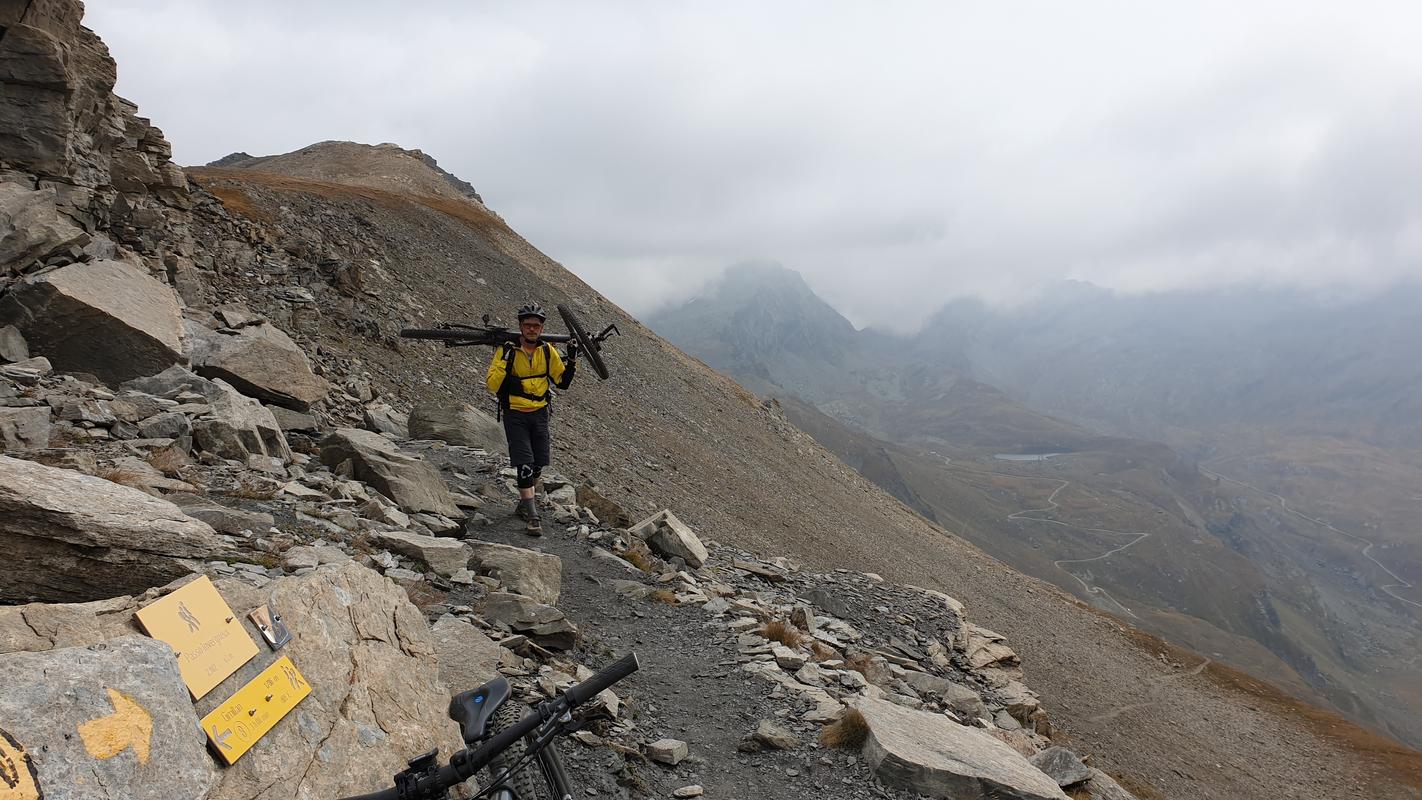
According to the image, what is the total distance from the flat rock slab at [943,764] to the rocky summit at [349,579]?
0.14 feet

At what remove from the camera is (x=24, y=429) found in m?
8.02

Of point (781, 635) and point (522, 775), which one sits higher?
point (522, 775)

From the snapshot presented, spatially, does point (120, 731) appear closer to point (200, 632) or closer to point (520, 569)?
point (200, 632)

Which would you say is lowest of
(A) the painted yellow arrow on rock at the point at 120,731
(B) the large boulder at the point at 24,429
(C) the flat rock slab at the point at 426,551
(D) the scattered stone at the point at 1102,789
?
(D) the scattered stone at the point at 1102,789

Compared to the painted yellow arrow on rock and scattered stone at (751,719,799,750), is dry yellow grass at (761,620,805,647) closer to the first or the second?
scattered stone at (751,719,799,750)

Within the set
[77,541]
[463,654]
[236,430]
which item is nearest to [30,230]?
[236,430]

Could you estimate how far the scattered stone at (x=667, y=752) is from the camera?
21.9ft

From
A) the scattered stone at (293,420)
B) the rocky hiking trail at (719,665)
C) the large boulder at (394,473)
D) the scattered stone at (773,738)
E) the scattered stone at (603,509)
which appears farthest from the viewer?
the scattered stone at (603,509)

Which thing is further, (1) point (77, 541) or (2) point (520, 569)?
(2) point (520, 569)

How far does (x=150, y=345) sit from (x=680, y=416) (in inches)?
1016

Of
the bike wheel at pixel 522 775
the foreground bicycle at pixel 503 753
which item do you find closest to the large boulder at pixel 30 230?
the foreground bicycle at pixel 503 753

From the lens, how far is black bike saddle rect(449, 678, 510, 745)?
393cm

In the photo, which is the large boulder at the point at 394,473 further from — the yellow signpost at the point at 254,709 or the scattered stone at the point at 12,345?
the yellow signpost at the point at 254,709

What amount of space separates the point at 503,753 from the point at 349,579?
2.62m
